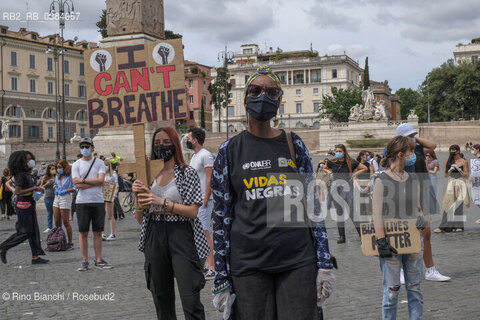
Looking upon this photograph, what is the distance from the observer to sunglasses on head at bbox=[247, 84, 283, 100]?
3.28m

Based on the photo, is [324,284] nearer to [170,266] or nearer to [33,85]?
[170,266]

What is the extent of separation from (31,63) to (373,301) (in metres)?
62.8

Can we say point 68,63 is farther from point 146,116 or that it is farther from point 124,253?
point 146,116

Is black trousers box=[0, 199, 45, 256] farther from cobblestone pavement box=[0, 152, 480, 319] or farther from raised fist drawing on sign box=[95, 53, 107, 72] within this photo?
raised fist drawing on sign box=[95, 53, 107, 72]

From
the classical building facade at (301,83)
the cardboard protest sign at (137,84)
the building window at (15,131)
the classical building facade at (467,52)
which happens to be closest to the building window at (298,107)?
the classical building facade at (301,83)

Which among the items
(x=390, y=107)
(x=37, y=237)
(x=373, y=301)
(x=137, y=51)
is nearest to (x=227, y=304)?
(x=137, y=51)

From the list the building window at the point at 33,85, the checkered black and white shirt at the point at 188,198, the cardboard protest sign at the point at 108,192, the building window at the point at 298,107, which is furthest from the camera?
the building window at the point at 298,107

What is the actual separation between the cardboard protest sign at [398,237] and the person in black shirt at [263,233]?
1.63 meters

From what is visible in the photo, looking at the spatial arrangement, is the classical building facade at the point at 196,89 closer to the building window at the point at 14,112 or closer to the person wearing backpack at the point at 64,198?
the building window at the point at 14,112

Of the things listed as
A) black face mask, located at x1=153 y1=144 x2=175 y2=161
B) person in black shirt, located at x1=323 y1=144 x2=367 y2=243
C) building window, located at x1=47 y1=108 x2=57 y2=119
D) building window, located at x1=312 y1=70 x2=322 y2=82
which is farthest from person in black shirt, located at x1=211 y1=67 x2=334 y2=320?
building window, located at x1=312 y1=70 x2=322 y2=82

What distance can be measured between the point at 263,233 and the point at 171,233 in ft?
4.67

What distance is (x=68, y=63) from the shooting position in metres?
67.2

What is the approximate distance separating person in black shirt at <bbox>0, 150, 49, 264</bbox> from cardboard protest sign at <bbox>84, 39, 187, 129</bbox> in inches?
173

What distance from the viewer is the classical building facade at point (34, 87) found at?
6009cm
